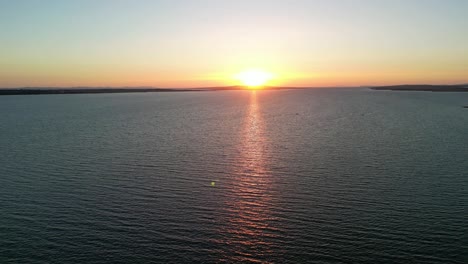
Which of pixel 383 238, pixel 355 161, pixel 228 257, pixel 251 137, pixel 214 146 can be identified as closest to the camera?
pixel 228 257

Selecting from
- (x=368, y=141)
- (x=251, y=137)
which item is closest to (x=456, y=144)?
(x=368, y=141)

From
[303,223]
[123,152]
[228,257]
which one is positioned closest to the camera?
[228,257]

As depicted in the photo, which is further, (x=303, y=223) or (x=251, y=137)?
(x=251, y=137)

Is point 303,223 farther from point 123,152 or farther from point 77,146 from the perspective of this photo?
point 77,146

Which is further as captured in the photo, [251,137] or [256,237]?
[251,137]

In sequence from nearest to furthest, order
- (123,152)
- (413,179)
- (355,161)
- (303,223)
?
(303,223) < (413,179) < (355,161) < (123,152)

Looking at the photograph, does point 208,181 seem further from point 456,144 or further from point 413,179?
point 456,144

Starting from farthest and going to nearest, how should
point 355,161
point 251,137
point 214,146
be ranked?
point 251,137
point 214,146
point 355,161

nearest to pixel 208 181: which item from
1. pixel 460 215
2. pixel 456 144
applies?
pixel 460 215
